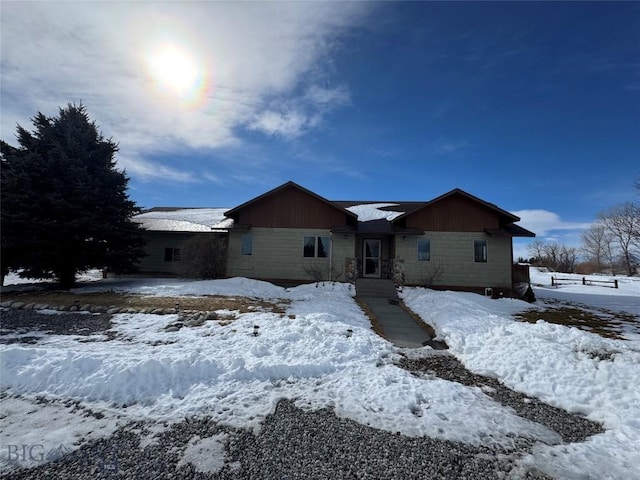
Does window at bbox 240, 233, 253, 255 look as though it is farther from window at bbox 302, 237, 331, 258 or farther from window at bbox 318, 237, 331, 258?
window at bbox 318, 237, 331, 258

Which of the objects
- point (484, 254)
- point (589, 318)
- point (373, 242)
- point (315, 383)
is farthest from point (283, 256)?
point (589, 318)

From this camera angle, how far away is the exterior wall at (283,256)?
16.5m

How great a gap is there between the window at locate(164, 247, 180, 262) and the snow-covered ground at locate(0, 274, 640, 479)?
39.6ft

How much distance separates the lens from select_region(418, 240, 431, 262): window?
16.3m

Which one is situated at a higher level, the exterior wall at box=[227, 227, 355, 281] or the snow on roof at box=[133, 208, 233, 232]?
the snow on roof at box=[133, 208, 233, 232]

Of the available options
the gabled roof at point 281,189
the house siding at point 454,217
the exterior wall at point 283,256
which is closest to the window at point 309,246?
the exterior wall at point 283,256

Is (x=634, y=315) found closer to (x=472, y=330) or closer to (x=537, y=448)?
(x=472, y=330)

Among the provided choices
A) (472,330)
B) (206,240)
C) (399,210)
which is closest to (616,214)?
(399,210)

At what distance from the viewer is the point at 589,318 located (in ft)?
35.1

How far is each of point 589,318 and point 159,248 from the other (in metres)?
21.3

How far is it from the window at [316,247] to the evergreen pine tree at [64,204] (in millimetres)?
8441

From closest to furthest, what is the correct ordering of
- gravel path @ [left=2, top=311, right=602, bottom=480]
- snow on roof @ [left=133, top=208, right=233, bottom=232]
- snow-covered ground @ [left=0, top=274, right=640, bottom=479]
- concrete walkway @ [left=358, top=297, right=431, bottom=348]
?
gravel path @ [left=2, top=311, right=602, bottom=480] < snow-covered ground @ [left=0, top=274, right=640, bottom=479] < concrete walkway @ [left=358, top=297, right=431, bottom=348] < snow on roof @ [left=133, top=208, right=233, bottom=232]

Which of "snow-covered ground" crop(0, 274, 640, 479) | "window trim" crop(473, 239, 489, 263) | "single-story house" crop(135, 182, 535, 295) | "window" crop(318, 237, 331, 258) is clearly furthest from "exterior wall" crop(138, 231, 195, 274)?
"window trim" crop(473, 239, 489, 263)

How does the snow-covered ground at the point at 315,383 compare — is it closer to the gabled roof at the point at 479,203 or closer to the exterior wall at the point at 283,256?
the exterior wall at the point at 283,256
